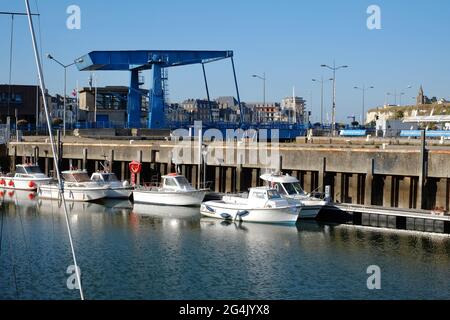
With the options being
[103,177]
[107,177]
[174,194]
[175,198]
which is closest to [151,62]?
[107,177]

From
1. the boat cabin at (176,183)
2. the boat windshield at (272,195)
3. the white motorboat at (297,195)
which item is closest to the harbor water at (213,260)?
the white motorboat at (297,195)

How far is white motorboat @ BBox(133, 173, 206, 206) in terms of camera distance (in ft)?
152

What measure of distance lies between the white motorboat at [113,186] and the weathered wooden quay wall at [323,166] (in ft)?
9.83

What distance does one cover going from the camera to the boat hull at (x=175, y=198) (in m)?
46.4

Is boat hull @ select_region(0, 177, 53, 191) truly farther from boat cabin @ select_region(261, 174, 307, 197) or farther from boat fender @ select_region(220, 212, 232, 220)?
boat cabin @ select_region(261, 174, 307, 197)

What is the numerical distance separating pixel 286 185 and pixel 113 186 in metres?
15.3

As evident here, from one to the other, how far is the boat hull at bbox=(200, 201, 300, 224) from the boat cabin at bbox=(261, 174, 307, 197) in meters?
2.26

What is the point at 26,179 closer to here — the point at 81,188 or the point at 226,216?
the point at 81,188

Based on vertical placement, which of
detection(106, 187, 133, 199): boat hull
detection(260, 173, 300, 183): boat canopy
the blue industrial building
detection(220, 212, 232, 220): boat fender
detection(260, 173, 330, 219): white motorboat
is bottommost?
detection(220, 212, 232, 220): boat fender

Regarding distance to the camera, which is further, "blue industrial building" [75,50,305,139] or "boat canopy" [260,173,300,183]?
"blue industrial building" [75,50,305,139]

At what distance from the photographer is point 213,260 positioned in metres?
29.7

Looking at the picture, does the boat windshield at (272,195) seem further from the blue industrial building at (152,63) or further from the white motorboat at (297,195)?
the blue industrial building at (152,63)

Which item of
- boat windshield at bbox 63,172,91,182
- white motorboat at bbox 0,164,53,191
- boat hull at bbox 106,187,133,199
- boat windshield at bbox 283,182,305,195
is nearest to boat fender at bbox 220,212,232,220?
boat windshield at bbox 283,182,305,195
